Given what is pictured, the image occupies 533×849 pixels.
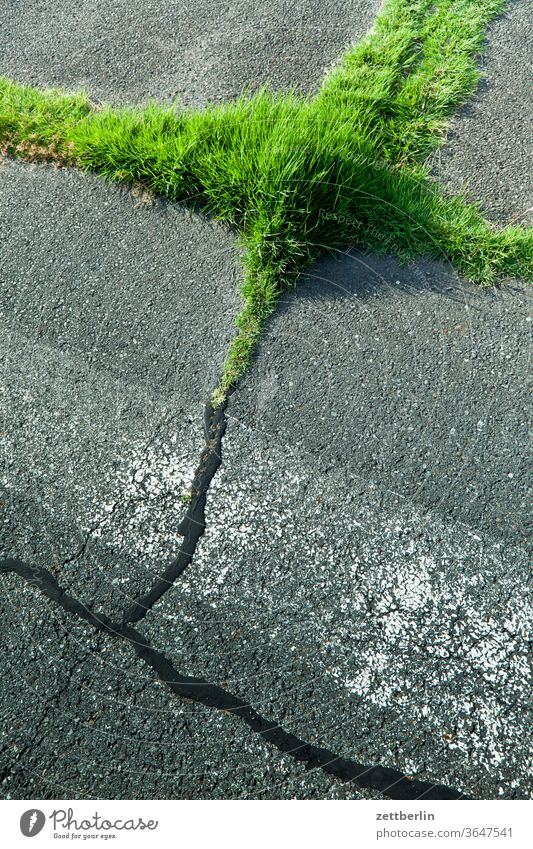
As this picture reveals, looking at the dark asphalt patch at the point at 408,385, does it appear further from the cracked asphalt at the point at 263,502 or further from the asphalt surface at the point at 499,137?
the asphalt surface at the point at 499,137

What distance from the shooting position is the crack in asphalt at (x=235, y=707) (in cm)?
206

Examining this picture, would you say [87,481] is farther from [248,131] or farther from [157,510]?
[248,131]

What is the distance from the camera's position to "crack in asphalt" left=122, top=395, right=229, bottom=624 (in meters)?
2.35

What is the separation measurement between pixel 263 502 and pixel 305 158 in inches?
66.2

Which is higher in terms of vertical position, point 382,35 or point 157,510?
point 382,35

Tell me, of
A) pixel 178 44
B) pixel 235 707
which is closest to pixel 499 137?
pixel 178 44

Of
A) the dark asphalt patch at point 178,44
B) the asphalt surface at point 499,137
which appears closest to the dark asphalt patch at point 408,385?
the asphalt surface at point 499,137

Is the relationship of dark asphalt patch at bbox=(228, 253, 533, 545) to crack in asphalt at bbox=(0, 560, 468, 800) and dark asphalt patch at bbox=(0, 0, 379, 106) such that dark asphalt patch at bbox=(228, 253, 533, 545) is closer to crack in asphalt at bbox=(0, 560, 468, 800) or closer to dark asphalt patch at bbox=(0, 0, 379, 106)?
crack in asphalt at bbox=(0, 560, 468, 800)

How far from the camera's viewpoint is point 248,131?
327cm

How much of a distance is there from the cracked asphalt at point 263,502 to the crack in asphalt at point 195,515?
0.03m

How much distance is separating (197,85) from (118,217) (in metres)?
1.11

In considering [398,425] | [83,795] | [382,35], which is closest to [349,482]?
[398,425]

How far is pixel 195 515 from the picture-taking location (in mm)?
2502

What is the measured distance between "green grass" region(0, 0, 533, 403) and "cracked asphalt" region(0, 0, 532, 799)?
0.34 ft
